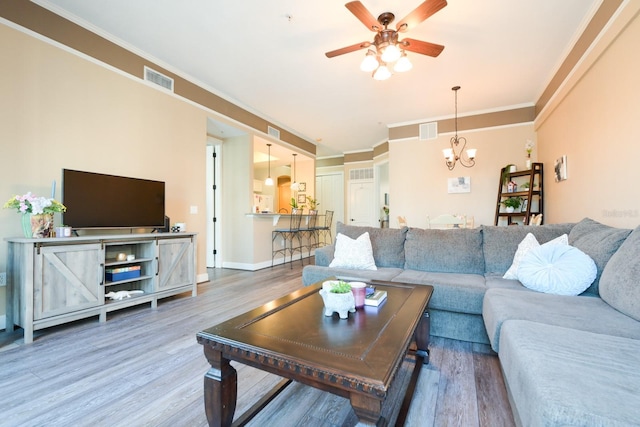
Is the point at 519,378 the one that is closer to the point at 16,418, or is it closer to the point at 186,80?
the point at 16,418

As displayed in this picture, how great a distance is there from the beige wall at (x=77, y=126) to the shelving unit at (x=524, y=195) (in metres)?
5.24

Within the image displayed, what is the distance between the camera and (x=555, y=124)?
151 inches

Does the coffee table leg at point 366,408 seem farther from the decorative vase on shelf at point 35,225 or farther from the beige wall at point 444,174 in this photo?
the beige wall at point 444,174

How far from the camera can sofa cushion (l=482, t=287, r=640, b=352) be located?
51.9 inches

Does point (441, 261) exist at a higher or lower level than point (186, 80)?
lower

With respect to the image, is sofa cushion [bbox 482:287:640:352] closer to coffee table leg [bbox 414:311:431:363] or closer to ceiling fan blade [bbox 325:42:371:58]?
coffee table leg [bbox 414:311:431:363]

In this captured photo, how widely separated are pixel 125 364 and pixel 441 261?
9.04 feet

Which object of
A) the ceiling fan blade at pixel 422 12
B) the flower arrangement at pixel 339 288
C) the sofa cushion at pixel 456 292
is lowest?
the sofa cushion at pixel 456 292

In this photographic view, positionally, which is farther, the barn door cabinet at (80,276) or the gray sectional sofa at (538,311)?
the barn door cabinet at (80,276)

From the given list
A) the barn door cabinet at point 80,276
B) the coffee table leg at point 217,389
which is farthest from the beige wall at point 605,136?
the barn door cabinet at point 80,276

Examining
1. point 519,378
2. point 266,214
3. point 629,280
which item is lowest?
point 519,378

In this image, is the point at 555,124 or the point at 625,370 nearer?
the point at 625,370

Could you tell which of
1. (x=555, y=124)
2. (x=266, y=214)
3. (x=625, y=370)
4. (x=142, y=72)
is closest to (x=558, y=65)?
(x=555, y=124)

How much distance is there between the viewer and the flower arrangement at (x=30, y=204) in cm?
224
